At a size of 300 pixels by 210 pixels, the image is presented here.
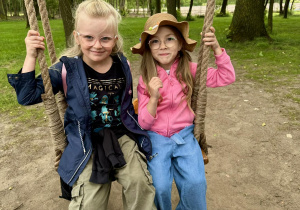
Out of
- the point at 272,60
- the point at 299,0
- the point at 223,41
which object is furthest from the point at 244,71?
the point at 299,0

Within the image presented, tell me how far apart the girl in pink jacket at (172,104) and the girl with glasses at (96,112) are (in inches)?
5.4

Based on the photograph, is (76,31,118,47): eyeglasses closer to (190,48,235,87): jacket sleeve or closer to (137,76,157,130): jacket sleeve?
(137,76,157,130): jacket sleeve

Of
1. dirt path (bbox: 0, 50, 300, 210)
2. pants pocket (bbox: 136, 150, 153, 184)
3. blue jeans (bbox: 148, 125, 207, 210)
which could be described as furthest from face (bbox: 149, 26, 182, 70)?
dirt path (bbox: 0, 50, 300, 210)

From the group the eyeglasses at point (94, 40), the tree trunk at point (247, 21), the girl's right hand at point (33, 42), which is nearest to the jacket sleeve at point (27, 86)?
the girl's right hand at point (33, 42)

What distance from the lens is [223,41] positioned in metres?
9.87

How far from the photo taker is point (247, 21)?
29.9 feet

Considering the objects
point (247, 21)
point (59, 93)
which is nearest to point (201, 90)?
point (59, 93)

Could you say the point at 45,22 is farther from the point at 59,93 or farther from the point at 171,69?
the point at 171,69

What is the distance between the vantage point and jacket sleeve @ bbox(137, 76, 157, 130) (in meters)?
2.15

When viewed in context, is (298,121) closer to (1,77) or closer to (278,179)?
(278,179)

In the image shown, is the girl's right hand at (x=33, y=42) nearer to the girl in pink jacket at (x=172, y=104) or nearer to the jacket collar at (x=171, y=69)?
the girl in pink jacket at (x=172, y=104)

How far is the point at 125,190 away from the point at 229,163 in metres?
1.79

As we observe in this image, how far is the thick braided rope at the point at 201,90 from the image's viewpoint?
6.57 ft

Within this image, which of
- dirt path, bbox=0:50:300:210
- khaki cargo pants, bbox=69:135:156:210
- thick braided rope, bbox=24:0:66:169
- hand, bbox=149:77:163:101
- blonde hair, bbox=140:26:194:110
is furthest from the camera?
dirt path, bbox=0:50:300:210
